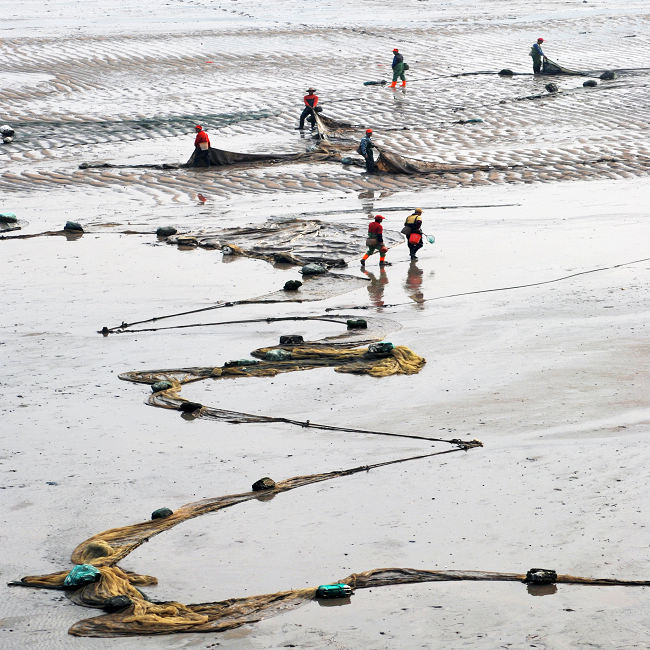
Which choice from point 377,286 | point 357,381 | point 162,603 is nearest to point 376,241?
point 377,286

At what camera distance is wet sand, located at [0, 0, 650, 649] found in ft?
25.4

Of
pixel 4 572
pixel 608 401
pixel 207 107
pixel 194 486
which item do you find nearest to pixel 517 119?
pixel 207 107

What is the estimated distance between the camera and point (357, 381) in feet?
38.3

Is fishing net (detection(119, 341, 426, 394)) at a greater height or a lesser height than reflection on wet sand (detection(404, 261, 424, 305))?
lesser

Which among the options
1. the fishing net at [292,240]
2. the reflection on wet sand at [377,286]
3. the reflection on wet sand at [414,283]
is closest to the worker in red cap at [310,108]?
the fishing net at [292,240]

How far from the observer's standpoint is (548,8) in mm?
44625

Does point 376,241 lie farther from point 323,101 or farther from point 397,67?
point 397,67

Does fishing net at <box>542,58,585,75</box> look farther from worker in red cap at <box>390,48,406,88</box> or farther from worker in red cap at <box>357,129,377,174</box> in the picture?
worker in red cap at <box>357,129,377,174</box>

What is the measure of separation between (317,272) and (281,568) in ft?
26.1

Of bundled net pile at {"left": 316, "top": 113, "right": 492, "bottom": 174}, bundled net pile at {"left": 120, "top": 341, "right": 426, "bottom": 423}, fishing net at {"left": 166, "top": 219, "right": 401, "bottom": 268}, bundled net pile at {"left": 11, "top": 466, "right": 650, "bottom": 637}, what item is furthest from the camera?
bundled net pile at {"left": 316, "top": 113, "right": 492, "bottom": 174}

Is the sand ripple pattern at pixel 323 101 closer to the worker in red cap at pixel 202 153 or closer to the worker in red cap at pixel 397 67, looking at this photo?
the worker in red cap at pixel 202 153

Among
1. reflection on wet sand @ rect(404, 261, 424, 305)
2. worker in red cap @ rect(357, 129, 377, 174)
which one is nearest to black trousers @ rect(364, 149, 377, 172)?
worker in red cap @ rect(357, 129, 377, 174)

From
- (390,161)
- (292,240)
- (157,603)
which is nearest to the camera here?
(157,603)

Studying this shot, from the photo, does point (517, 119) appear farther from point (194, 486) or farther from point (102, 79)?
point (194, 486)
